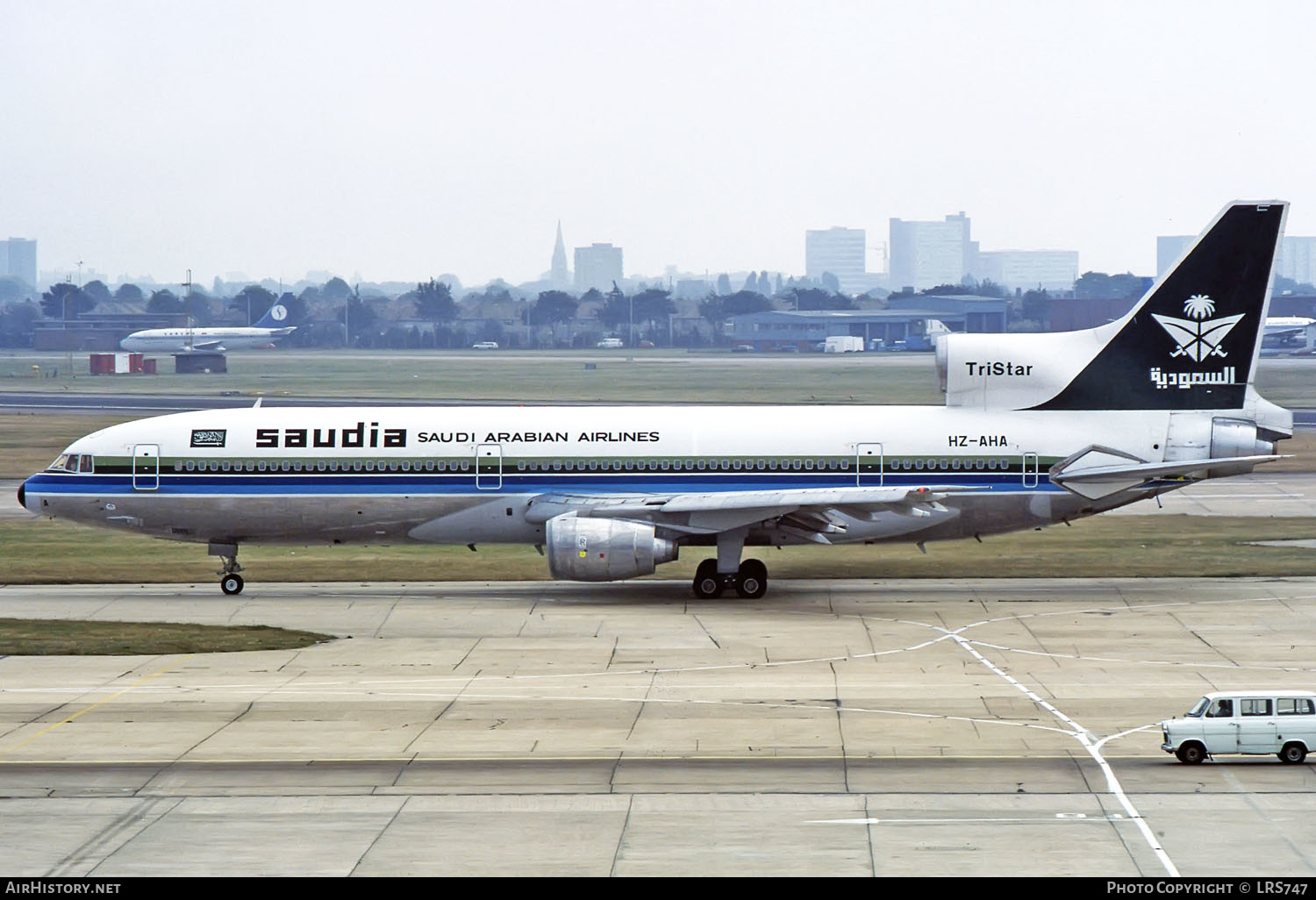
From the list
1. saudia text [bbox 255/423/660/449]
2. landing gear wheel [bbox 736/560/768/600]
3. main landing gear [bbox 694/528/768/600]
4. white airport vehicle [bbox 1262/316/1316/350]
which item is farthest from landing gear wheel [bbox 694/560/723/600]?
white airport vehicle [bbox 1262/316/1316/350]

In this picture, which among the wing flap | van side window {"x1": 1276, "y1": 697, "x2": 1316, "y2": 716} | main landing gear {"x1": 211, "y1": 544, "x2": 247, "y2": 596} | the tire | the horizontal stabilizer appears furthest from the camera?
main landing gear {"x1": 211, "y1": 544, "x2": 247, "y2": 596}

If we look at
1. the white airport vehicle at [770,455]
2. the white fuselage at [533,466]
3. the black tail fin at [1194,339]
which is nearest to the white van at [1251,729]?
the white airport vehicle at [770,455]

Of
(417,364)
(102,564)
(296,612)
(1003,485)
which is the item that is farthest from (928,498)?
(417,364)

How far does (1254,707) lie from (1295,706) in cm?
57

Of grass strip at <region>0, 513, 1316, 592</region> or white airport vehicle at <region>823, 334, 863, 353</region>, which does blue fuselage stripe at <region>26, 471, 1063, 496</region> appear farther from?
Answer: white airport vehicle at <region>823, 334, 863, 353</region>

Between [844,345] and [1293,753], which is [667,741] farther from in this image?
[844,345]

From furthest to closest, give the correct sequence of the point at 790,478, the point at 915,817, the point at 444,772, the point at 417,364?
1. the point at 417,364
2. the point at 790,478
3. the point at 444,772
4. the point at 915,817

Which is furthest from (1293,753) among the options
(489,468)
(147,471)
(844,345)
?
(844,345)

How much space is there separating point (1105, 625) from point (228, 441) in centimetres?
2260

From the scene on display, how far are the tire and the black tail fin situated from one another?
19.2m

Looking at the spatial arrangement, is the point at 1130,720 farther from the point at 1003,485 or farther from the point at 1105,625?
the point at 1003,485

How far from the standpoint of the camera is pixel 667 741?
81.3ft

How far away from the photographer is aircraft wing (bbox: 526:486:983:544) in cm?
3809

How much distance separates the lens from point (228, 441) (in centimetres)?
4144
